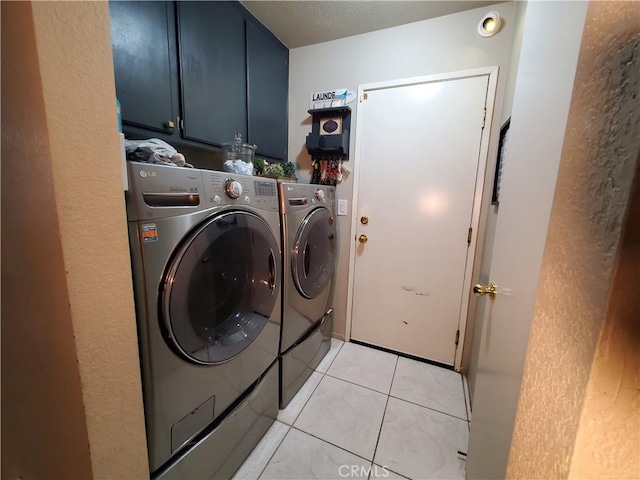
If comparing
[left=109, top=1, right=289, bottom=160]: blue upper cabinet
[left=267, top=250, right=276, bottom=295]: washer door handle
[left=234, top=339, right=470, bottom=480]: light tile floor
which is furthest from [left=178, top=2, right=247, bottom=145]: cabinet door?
[left=234, top=339, right=470, bottom=480]: light tile floor

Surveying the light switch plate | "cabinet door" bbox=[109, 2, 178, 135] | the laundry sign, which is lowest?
the light switch plate

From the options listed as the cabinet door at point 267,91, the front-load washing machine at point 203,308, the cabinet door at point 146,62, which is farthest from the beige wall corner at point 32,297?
the cabinet door at point 267,91

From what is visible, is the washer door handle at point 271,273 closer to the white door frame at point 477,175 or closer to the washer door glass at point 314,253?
the washer door glass at point 314,253

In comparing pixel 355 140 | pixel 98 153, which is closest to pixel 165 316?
pixel 98 153

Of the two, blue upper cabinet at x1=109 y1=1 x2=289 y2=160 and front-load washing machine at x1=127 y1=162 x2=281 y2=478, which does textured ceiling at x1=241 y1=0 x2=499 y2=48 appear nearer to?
blue upper cabinet at x1=109 y1=1 x2=289 y2=160

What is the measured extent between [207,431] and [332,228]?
1.27 m

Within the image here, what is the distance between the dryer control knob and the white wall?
117 centimetres

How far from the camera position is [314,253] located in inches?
62.4

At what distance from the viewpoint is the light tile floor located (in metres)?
1.14

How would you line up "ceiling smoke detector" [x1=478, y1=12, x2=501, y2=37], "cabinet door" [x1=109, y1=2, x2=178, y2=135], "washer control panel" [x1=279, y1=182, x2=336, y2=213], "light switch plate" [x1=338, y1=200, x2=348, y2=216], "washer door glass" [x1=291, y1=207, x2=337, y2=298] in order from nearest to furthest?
"cabinet door" [x1=109, y1=2, x2=178, y2=135] → "washer control panel" [x1=279, y1=182, x2=336, y2=213] → "washer door glass" [x1=291, y1=207, x2=337, y2=298] → "ceiling smoke detector" [x1=478, y1=12, x2=501, y2=37] → "light switch plate" [x1=338, y1=200, x2=348, y2=216]

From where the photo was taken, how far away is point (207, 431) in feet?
3.12

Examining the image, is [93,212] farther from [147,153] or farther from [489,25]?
[489,25]
